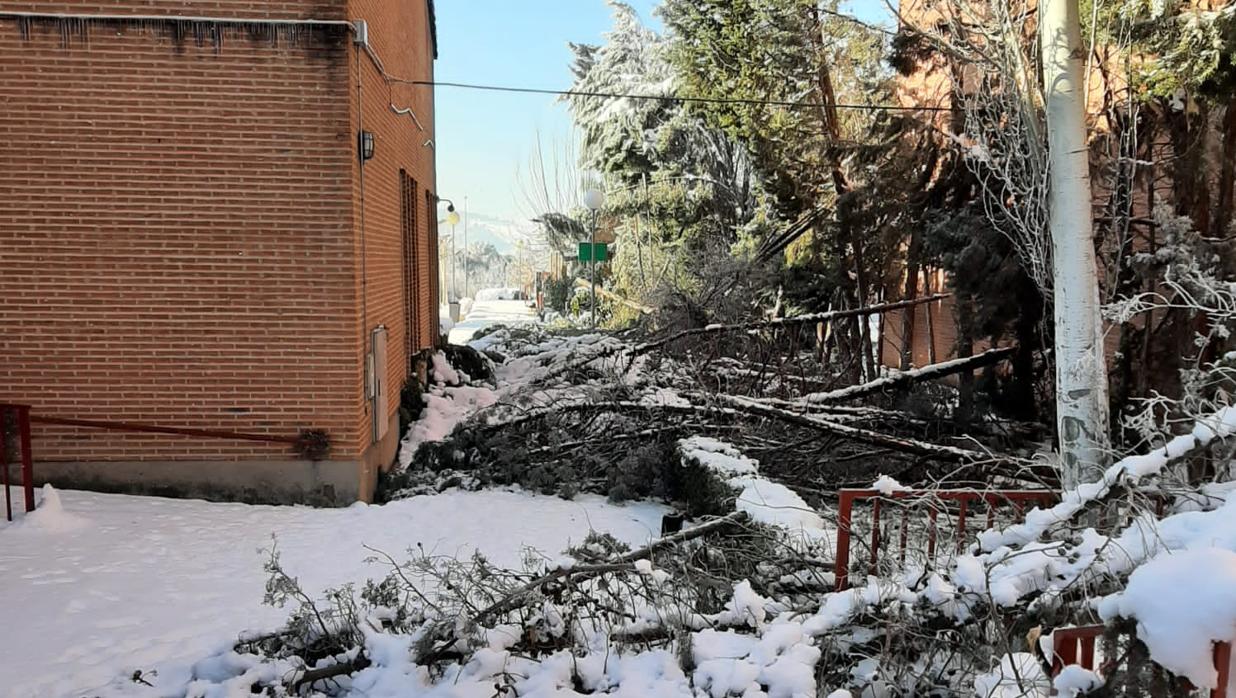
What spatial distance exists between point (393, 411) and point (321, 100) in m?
3.94

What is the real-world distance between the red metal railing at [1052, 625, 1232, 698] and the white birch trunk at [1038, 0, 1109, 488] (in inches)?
147

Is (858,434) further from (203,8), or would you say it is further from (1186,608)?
(203,8)

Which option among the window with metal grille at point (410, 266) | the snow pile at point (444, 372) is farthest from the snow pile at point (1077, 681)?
the snow pile at point (444, 372)

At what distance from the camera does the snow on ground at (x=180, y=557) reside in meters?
4.45

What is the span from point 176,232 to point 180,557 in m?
3.12

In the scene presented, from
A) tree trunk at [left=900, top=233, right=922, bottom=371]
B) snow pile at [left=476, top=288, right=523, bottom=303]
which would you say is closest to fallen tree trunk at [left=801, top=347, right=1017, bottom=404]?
tree trunk at [left=900, top=233, right=922, bottom=371]

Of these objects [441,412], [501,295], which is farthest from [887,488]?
[501,295]

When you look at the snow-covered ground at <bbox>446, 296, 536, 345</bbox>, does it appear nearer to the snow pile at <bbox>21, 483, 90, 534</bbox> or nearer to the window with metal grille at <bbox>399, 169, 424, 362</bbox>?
the window with metal grille at <bbox>399, 169, 424, 362</bbox>

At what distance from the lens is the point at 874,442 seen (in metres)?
7.94

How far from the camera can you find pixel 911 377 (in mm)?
9398

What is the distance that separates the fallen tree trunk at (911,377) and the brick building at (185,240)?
5.01 metres

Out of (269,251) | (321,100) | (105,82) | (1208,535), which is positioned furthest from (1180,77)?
(105,82)

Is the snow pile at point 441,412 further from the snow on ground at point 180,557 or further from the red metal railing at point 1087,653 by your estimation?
the red metal railing at point 1087,653

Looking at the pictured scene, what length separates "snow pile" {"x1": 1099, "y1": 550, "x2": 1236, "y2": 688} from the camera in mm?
1935
